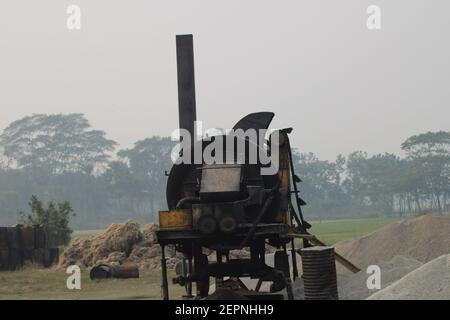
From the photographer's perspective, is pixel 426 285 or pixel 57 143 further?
pixel 57 143

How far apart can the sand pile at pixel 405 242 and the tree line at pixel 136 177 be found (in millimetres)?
71826

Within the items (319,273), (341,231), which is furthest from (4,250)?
(341,231)

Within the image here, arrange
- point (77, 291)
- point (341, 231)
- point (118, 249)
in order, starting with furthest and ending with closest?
point (341, 231) < point (118, 249) < point (77, 291)

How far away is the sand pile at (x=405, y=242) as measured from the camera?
895 inches

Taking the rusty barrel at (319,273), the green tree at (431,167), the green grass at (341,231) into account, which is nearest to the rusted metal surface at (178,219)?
the rusty barrel at (319,273)

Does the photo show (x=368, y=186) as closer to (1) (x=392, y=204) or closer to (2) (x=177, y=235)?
(1) (x=392, y=204)

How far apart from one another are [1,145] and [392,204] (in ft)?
195

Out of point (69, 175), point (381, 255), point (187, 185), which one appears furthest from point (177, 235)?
point (69, 175)

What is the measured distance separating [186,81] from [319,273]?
16.5 ft

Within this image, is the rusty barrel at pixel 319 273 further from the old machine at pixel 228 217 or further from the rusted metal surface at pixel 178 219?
the rusted metal surface at pixel 178 219

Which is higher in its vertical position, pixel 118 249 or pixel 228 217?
pixel 228 217

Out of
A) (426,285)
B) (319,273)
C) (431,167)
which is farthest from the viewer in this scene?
(431,167)

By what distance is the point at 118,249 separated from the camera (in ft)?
102

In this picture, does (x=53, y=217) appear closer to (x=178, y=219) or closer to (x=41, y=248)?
(x=41, y=248)
